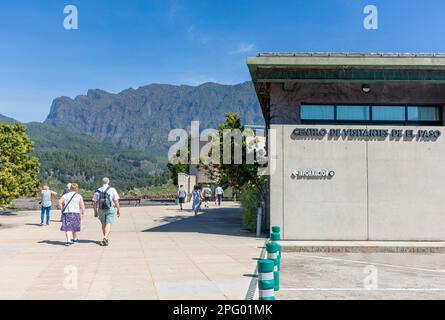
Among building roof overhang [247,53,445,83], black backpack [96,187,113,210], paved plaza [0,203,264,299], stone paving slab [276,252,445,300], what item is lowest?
stone paving slab [276,252,445,300]

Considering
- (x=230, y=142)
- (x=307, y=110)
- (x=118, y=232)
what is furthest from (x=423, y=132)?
(x=118, y=232)

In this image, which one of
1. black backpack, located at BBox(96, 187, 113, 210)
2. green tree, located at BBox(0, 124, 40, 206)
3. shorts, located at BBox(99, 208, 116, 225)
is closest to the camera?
black backpack, located at BBox(96, 187, 113, 210)

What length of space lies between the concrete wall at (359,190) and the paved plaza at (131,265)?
175 centimetres

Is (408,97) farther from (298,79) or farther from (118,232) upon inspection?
(118,232)

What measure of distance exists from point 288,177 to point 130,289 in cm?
847

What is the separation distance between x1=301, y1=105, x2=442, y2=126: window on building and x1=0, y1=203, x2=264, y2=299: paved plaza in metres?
4.62

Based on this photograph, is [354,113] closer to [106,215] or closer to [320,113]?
[320,113]

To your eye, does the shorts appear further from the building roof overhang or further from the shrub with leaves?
the building roof overhang

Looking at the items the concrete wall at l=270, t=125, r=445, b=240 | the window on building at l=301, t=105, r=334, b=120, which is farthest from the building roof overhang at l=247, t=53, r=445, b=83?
the concrete wall at l=270, t=125, r=445, b=240

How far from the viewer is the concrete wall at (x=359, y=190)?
15.9 meters

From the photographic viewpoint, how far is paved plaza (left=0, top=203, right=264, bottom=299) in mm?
8297

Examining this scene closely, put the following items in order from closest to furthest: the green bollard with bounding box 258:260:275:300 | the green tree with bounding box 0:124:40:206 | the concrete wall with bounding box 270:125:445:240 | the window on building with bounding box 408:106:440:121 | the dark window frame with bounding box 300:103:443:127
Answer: the green bollard with bounding box 258:260:275:300 < the concrete wall with bounding box 270:125:445:240 < the dark window frame with bounding box 300:103:443:127 < the window on building with bounding box 408:106:440:121 < the green tree with bounding box 0:124:40:206

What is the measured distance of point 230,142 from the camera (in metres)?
20.4
